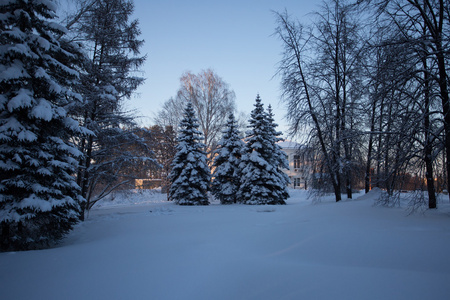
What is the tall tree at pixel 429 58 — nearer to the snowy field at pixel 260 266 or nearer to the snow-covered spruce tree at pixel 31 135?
the snowy field at pixel 260 266

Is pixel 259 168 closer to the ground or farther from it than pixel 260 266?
farther from it

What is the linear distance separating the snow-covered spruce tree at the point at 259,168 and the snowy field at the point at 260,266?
1018 cm

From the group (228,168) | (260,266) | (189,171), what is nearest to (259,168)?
(228,168)

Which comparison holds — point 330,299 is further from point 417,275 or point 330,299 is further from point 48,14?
point 48,14

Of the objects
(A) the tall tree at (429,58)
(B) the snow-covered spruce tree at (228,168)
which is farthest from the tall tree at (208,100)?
(A) the tall tree at (429,58)

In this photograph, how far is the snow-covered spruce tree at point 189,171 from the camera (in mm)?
16234

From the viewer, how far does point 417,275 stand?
265cm

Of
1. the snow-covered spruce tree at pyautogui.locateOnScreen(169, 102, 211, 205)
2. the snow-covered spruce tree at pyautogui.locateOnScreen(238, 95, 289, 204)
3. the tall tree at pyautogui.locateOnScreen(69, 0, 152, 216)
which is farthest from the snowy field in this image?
the snow-covered spruce tree at pyautogui.locateOnScreen(169, 102, 211, 205)

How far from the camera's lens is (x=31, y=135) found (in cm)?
488

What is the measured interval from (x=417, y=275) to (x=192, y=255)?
9.85 feet

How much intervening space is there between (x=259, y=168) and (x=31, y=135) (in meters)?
12.7

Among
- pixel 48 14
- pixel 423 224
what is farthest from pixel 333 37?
pixel 48 14

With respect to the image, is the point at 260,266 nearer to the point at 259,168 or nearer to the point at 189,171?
the point at 259,168

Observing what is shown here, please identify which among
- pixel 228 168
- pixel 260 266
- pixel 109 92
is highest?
pixel 109 92
